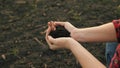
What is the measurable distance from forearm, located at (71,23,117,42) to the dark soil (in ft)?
3.13

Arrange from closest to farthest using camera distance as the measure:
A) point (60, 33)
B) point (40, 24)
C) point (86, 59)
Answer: point (86, 59) → point (60, 33) → point (40, 24)

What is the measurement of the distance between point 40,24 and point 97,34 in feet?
6.64

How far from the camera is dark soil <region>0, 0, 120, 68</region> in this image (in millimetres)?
3475

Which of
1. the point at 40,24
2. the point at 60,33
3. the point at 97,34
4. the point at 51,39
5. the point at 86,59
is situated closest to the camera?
the point at 86,59

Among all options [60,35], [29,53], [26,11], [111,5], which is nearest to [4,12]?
[26,11]

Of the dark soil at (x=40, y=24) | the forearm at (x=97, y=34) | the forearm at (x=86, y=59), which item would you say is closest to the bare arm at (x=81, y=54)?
the forearm at (x=86, y=59)

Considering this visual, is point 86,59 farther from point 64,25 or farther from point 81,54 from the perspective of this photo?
point 64,25

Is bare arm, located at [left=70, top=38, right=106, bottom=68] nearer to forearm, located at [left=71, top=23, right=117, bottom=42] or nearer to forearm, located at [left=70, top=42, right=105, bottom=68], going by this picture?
forearm, located at [left=70, top=42, right=105, bottom=68]

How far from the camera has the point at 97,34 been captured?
2.31 m

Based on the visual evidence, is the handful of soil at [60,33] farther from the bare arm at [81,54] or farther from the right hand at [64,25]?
the bare arm at [81,54]

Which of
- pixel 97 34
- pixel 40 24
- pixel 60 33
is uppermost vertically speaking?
pixel 97 34

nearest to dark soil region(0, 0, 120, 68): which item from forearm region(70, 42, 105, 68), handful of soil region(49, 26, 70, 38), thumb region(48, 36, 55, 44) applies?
handful of soil region(49, 26, 70, 38)

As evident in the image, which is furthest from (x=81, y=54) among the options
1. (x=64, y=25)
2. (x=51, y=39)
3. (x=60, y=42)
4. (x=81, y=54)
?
(x=64, y=25)

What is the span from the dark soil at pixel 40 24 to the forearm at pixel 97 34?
0.95m
